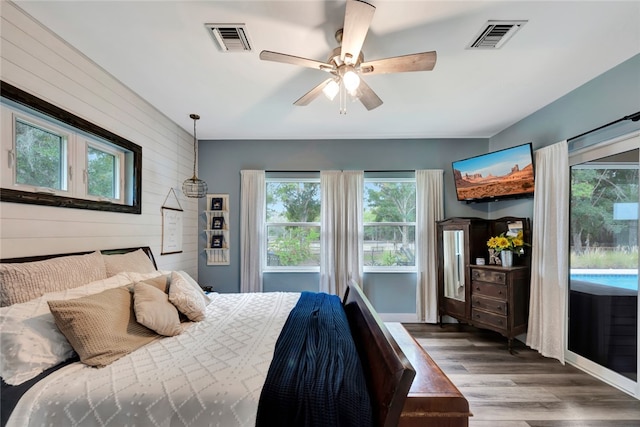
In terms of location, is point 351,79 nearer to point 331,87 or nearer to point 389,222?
point 331,87

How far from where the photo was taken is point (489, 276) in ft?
10.2

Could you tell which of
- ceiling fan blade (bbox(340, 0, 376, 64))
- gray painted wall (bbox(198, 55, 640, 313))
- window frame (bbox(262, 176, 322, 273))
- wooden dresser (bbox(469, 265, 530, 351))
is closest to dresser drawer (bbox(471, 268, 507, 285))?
wooden dresser (bbox(469, 265, 530, 351))

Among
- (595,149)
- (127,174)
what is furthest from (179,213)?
(595,149)

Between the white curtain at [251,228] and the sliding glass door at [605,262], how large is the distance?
361 cm

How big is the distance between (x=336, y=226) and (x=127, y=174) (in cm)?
253

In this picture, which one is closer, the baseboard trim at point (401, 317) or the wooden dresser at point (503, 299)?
the wooden dresser at point (503, 299)

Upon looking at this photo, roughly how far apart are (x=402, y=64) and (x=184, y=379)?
2128 mm

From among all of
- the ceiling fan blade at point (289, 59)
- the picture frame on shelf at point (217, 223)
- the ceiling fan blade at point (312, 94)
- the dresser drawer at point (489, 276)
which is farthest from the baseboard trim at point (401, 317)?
the ceiling fan blade at point (289, 59)

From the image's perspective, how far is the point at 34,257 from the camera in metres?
1.68

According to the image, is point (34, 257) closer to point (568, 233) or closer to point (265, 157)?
point (265, 157)

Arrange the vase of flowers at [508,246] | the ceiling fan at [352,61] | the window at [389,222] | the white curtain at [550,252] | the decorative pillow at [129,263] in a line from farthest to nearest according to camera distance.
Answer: the window at [389,222], the vase of flowers at [508,246], the white curtain at [550,252], the decorative pillow at [129,263], the ceiling fan at [352,61]

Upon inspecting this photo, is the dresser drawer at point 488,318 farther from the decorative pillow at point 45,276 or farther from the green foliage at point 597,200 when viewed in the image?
the decorative pillow at point 45,276

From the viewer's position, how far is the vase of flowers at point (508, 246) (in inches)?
122

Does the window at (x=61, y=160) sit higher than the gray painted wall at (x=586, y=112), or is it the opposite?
the gray painted wall at (x=586, y=112)
